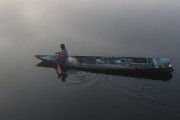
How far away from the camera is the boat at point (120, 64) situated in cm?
2147

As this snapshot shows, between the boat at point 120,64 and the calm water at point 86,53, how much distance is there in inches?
31.0

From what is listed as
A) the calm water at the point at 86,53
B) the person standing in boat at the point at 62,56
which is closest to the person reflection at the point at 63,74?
the calm water at the point at 86,53

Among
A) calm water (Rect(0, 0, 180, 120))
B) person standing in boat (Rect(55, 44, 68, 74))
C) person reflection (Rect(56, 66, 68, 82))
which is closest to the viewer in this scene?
calm water (Rect(0, 0, 180, 120))

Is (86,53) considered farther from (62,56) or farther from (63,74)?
(63,74)

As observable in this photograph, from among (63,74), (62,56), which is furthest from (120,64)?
(62,56)

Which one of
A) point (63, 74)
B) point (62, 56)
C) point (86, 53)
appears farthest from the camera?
point (86, 53)

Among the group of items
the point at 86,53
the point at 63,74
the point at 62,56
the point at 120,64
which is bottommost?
the point at 63,74

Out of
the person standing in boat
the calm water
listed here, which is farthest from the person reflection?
the person standing in boat

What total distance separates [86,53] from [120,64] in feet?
17.5

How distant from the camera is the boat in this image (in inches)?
845

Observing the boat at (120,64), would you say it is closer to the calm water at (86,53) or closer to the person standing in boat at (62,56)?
the person standing in boat at (62,56)

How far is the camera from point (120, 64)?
23.4 m

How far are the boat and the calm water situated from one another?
0.79 meters

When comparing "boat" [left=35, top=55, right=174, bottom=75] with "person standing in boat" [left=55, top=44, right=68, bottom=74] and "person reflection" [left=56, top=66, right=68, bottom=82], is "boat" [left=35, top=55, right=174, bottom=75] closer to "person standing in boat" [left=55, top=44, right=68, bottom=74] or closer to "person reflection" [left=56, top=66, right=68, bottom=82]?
"person standing in boat" [left=55, top=44, right=68, bottom=74]
